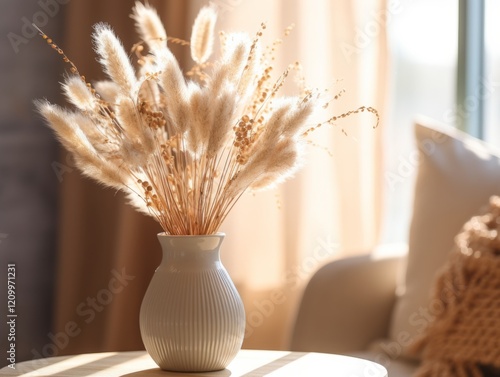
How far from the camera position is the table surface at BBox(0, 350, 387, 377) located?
1301 mm

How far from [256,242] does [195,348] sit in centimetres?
118

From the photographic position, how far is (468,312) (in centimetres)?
169

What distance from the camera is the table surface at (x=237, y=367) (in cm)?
130

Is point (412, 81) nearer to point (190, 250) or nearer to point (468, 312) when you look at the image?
point (468, 312)

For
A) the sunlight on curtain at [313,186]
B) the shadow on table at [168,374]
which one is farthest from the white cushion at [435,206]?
the shadow on table at [168,374]

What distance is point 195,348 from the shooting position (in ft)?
4.14

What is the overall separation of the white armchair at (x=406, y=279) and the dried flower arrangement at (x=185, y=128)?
0.64m

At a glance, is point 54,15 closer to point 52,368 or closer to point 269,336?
point 269,336

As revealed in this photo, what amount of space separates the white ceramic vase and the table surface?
0.03m

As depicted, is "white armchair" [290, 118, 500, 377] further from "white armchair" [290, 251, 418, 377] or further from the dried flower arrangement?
the dried flower arrangement

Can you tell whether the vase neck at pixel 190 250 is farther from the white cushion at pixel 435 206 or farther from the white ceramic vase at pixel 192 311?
the white cushion at pixel 435 206

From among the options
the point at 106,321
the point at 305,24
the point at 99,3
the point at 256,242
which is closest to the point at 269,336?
the point at 256,242

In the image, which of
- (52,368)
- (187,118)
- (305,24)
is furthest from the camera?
(305,24)

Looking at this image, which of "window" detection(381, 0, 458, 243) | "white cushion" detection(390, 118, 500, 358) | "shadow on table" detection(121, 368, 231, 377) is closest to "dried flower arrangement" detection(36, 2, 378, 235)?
"shadow on table" detection(121, 368, 231, 377)
